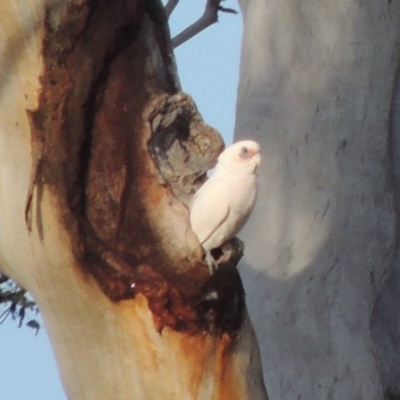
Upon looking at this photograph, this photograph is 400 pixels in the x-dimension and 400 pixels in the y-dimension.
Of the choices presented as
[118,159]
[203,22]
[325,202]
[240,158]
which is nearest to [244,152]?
[240,158]

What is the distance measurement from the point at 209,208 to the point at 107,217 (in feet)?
0.42

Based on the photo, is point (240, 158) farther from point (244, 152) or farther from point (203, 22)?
point (203, 22)

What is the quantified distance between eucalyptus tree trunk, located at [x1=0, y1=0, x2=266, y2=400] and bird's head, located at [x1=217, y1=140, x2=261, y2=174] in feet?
0.14

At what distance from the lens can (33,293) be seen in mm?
1221

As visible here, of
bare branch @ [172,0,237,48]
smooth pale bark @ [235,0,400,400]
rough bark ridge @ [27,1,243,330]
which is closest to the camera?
rough bark ridge @ [27,1,243,330]

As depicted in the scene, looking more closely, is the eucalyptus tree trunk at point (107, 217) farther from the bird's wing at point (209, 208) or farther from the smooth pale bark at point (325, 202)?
the smooth pale bark at point (325, 202)

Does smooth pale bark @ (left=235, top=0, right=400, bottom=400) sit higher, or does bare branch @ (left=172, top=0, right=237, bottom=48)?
bare branch @ (left=172, top=0, right=237, bottom=48)

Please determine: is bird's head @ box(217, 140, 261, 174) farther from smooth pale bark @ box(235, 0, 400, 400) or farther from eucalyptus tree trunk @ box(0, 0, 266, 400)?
smooth pale bark @ box(235, 0, 400, 400)

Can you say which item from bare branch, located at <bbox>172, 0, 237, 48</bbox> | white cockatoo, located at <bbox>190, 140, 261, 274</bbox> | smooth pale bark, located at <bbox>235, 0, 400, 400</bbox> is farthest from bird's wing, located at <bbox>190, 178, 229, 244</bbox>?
bare branch, located at <bbox>172, 0, 237, 48</bbox>

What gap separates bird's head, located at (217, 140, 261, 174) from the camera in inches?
48.4

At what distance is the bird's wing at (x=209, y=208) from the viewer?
3.83 feet

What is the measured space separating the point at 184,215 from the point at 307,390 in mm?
570

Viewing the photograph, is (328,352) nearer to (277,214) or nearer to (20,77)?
(277,214)

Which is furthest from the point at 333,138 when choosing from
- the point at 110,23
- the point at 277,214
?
the point at 110,23
